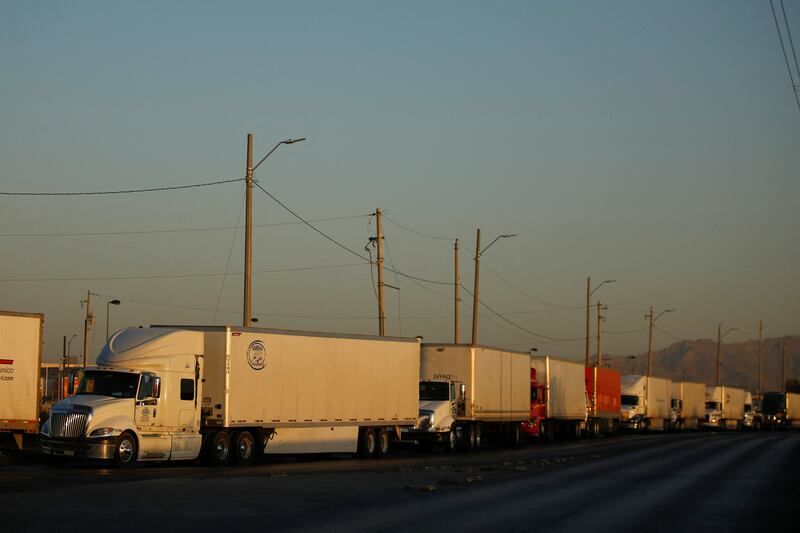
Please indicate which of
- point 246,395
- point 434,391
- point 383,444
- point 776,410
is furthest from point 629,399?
point 246,395

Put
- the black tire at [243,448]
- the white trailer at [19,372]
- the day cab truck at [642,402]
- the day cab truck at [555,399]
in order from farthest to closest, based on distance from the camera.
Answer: the day cab truck at [642,402]
the day cab truck at [555,399]
the black tire at [243,448]
the white trailer at [19,372]

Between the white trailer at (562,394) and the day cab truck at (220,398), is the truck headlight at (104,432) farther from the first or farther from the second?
the white trailer at (562,394)

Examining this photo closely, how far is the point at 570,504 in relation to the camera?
19.8 m

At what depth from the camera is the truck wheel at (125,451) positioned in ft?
89.7

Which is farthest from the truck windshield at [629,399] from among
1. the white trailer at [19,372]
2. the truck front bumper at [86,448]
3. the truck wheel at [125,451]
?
the truck front bumper at [86,448]

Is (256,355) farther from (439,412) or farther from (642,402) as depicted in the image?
(642,402)

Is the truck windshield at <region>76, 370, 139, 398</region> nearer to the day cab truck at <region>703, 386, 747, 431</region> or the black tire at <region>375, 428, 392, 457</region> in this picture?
the black tire at <region>375, 428, 392, 457</region>

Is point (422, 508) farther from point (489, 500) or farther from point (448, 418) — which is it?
point (448, 418)

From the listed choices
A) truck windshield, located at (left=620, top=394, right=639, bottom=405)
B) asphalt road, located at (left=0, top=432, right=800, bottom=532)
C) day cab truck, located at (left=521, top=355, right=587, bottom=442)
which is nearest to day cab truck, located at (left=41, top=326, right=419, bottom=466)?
asphalt road, located at (left=0, top=432, right=800, bottom=532)

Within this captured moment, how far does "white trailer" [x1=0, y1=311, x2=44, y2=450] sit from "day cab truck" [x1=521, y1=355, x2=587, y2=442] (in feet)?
85.0

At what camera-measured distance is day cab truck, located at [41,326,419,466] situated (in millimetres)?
27391

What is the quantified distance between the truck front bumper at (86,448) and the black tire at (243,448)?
4240 mm

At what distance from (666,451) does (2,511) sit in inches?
1212

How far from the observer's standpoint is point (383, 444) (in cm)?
3653
